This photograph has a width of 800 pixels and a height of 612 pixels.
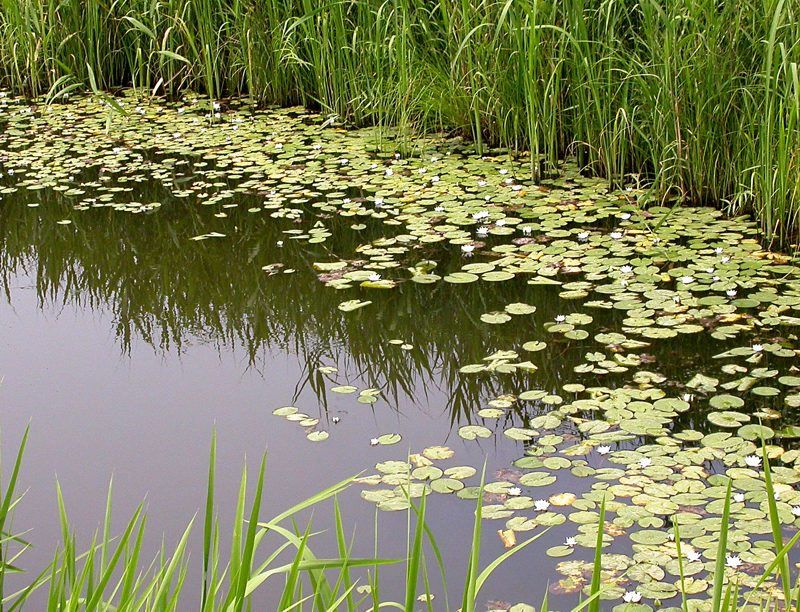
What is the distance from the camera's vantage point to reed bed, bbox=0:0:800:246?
3799 millimetres

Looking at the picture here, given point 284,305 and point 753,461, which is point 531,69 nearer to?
point 284,305

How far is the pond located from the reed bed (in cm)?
19

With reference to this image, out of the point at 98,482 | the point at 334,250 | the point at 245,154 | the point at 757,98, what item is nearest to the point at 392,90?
the point at 245,154

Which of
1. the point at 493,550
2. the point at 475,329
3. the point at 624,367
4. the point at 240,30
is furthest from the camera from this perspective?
the point at 240,30

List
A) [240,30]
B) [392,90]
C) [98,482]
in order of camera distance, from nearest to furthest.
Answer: [98,482], [392,90], [240,30]

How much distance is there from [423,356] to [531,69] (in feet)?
5.19

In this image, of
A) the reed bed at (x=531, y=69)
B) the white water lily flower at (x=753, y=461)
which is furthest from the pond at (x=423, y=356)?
the reed bed at (x=531, y=69)

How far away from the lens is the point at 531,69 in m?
4.18

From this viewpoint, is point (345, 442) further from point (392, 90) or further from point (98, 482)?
point (392, 90)

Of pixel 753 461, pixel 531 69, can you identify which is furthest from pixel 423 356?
pixel 531 69

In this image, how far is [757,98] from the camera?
12.5 feet

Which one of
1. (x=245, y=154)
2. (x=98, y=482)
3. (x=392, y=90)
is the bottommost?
(x=98, y=482)

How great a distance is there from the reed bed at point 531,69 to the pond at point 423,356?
0.19m

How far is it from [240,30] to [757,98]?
3.12 metres
